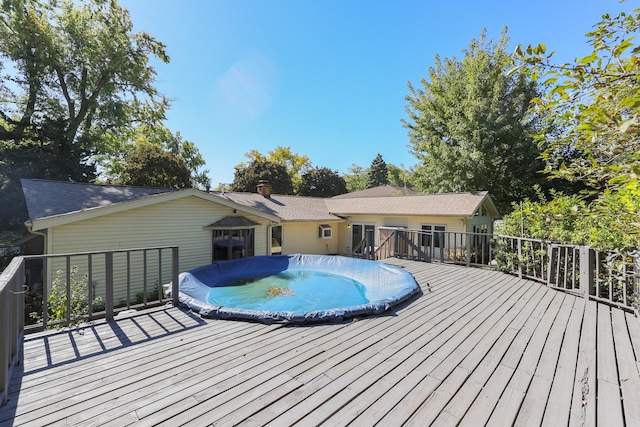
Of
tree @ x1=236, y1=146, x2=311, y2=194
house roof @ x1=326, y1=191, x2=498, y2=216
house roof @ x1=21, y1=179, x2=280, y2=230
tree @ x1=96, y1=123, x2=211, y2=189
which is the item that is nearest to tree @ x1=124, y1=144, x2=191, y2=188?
tree @ x1=96, y1=123, x2=211, y2=189

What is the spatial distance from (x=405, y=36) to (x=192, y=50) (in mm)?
9866

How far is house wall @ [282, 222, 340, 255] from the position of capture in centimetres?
1370

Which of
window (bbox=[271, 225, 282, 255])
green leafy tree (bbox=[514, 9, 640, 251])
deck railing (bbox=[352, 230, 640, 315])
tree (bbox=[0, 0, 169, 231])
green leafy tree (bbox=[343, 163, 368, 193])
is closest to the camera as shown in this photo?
green leafy tree (bbox=[514, 9, 640, 251])

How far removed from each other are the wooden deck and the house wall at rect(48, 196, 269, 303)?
5369mm

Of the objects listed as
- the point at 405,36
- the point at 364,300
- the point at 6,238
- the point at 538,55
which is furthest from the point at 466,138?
the point at 6,238

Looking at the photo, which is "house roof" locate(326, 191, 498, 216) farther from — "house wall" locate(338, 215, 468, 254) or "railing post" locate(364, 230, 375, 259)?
"railing post" locate(364, 230, 375, 259)

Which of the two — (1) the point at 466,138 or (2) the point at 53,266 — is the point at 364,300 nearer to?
(2) the point at 53,266

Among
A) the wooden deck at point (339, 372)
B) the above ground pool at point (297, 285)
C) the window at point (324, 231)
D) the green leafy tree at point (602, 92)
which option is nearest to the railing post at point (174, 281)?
the above ground pool at point (297, 285)

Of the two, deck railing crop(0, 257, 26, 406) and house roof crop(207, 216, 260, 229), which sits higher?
house roof crop(207, 216, 260, 229)

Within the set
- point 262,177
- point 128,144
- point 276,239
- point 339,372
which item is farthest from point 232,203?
point 128,144

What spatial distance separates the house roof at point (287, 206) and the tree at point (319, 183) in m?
15.8

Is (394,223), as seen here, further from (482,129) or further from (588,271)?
(588,271)

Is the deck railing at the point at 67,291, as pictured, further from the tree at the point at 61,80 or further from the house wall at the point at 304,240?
the tree at the point at 61,80

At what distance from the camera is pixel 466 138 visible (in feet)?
50.4
